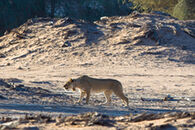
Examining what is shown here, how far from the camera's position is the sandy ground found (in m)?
15.0

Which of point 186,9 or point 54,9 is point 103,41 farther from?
point 54,9

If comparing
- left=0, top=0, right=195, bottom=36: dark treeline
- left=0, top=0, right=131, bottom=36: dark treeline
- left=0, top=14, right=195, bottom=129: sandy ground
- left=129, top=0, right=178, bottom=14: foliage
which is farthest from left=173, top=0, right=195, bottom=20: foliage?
left=0, top=0, right=131, bottom=36: dark treeline

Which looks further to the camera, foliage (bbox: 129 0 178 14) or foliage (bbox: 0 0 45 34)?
foliage (bbox: 0 0 45 34)

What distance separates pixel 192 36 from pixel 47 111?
18.4 meters

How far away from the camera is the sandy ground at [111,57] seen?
15.0m

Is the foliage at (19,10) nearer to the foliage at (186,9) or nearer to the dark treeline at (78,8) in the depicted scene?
the dark treeline at (78,8)

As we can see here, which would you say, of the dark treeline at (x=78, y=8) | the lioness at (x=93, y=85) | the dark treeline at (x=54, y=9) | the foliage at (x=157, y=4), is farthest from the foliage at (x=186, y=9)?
the lioness at (x=93, y=85)

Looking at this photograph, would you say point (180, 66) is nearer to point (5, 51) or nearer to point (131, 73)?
point (131, 73)

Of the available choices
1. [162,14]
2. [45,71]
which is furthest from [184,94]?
[162,14]

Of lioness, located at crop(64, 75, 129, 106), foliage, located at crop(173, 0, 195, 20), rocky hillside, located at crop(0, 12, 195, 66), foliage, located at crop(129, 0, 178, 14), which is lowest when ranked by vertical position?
lioness, located at crop(64, 75, 129, 106)

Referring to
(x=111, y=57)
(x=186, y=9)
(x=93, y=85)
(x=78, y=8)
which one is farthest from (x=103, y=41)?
(x=78, y=8)

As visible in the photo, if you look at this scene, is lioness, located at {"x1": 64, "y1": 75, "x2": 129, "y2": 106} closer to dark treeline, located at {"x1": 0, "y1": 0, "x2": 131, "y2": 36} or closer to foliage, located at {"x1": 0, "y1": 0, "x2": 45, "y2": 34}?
dark treeline, located at {"x1": 0, "y1": 0, "x2": 131, "y2": 36}

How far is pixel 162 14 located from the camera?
30078 millimetres

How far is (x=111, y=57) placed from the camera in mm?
23188
